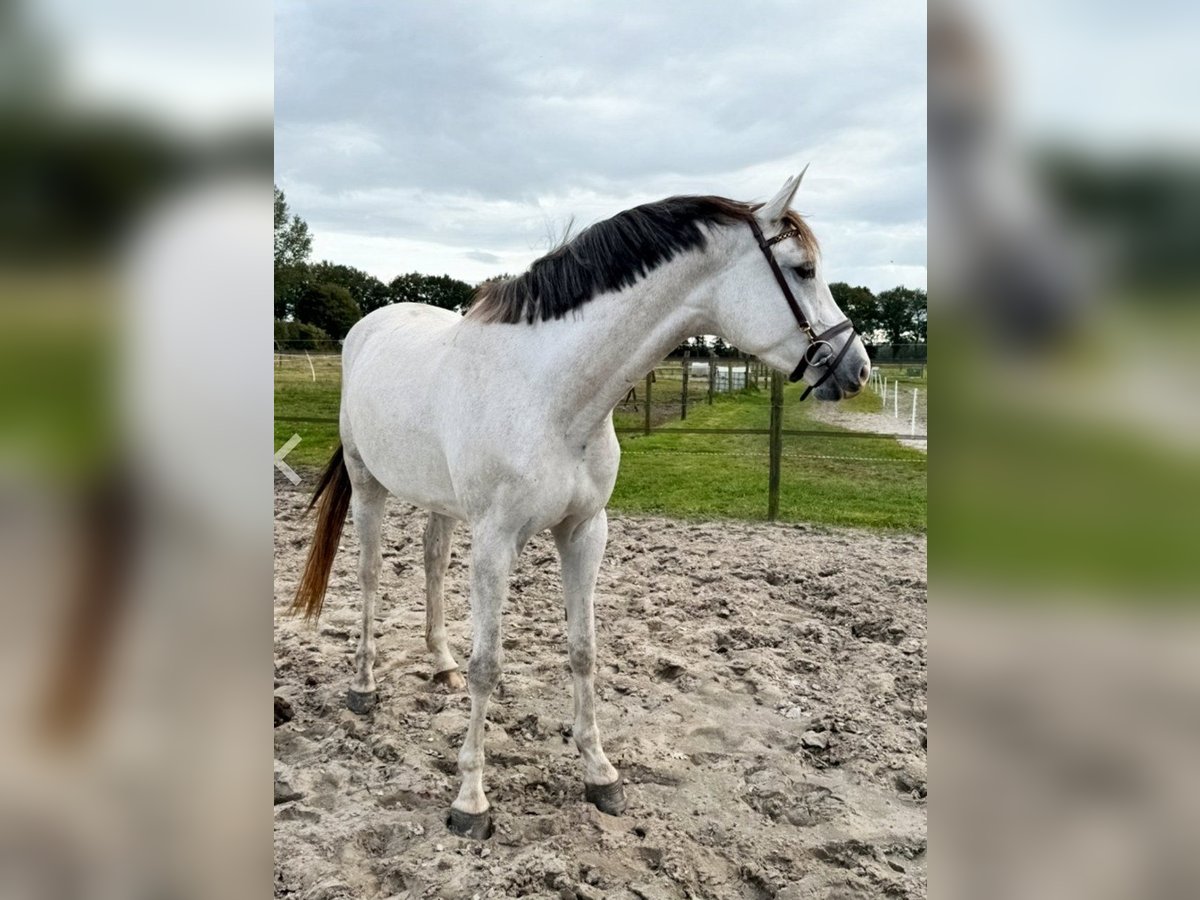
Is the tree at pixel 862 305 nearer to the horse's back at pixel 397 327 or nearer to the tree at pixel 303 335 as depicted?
the horse's back at pixel 397 327

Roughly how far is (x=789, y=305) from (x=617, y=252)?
0.61 metres

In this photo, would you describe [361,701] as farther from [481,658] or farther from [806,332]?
[806,332]

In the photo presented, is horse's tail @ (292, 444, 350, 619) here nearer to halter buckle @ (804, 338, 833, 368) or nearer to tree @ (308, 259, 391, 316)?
halter buckle @ (804, 338, 833, 368)

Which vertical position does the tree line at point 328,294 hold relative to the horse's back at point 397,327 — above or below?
above

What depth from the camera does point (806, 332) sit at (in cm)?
220

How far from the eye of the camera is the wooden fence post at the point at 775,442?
7.28 metres

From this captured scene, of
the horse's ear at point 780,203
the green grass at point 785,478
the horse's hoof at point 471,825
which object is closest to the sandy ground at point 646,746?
the horse's hoof at point 471,825

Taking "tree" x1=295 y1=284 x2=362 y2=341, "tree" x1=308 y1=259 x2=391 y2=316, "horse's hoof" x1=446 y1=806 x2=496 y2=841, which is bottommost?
"horse's hoof" x1=446 y1=806 x2=496 y2=841

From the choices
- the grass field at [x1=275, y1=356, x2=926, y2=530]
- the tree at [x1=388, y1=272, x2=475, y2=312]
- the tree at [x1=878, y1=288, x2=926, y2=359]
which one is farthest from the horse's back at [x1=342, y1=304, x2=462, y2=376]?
the tree at [x1=388, y1=272, x2=475, y2=312]

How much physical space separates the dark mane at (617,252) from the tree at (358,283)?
10739mm

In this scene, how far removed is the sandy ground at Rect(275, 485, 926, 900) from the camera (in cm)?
234
